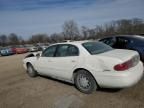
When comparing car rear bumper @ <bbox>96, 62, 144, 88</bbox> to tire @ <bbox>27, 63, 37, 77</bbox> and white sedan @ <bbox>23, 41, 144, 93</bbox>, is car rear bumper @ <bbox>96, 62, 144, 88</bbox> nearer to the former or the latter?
white sedan @ <bbox>23, 41, 144, 93</bbox>

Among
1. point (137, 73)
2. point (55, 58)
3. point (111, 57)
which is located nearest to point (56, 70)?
point (55, 58)

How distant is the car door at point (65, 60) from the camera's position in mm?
5262

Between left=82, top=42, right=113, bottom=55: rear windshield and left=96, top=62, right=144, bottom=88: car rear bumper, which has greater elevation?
left=82, top=42, right=113, bottom=55: rear windshield

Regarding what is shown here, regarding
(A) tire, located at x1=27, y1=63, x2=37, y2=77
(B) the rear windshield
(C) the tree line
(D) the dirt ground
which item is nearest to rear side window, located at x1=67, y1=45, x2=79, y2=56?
(B) the rear windshield

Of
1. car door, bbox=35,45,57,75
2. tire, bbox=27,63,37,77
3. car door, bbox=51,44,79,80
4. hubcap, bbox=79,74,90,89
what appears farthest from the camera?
tire, bbox=27,63,37,77

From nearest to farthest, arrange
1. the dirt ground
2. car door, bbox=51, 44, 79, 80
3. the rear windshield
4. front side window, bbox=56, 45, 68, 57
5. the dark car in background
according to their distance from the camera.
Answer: the dirt ground, the rear windshield, car door, bbox=51, 44, 79, 80, front side window, bbox=56, 45, 68, 57, the dark car in background

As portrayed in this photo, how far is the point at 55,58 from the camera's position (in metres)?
5.93

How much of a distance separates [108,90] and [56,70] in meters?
1.79

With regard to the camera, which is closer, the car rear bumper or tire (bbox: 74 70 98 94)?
the car rear bumper

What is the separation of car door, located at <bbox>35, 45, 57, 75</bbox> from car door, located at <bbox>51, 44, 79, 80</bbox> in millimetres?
196

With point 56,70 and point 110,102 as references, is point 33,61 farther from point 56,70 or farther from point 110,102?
point 110,102

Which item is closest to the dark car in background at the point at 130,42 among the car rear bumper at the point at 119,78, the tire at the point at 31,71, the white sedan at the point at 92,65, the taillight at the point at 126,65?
the white sedan at the point at 92,65

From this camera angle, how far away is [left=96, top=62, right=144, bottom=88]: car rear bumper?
4.30m

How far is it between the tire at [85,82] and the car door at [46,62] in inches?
48.9
